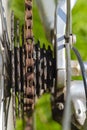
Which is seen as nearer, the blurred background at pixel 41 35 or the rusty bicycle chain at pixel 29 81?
the rusty bicycle chain at pixel 29 81

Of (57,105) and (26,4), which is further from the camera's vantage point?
(57,105)

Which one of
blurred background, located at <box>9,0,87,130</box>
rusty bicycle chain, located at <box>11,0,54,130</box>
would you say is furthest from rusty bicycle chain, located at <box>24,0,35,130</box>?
blurred background, located at <box>9,0,87,130</box>

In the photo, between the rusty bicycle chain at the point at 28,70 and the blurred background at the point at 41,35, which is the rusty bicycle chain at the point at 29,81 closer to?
the rusty bicycle chain at the point at 28,70

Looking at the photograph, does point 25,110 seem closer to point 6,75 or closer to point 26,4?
point 6,75

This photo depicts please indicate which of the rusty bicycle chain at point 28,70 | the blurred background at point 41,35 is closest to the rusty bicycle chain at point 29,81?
the rusty bicycle chain at point 28,70

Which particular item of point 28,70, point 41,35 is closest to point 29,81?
point 28,70

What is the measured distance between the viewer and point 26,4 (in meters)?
0.52

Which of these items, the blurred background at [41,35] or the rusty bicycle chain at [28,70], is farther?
the blurred background at [41,35]

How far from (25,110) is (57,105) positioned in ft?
0.31

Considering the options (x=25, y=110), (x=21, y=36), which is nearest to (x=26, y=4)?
(x=21, y=36)

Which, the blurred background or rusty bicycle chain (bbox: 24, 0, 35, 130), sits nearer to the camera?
rusty bicycle chain (bbox: 24, 0, 35, 130)

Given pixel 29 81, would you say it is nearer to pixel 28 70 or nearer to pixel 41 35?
pixel 28 70

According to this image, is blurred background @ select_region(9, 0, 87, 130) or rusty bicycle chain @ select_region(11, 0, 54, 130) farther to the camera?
blurred background @ select_region(9, 0, 87, 130)

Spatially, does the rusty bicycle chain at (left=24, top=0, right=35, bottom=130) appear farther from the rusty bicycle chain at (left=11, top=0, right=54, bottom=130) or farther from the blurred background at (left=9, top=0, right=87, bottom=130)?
the blurred background at (left=9, top=0, right=87, bottom=130)
